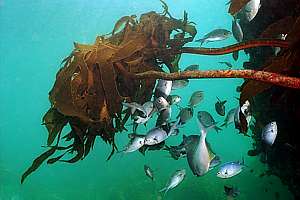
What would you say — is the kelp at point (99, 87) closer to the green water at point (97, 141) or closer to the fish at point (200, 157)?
the fish at point (200, 157)

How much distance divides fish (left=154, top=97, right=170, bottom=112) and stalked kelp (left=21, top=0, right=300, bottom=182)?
0.26 metres

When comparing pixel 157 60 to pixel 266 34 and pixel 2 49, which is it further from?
pixel 2 49

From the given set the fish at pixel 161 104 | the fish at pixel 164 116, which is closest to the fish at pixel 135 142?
the fish at pixel 164 116

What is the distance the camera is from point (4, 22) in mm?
40812

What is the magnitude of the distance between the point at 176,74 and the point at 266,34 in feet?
3.31

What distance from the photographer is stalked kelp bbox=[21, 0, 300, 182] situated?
2.95m

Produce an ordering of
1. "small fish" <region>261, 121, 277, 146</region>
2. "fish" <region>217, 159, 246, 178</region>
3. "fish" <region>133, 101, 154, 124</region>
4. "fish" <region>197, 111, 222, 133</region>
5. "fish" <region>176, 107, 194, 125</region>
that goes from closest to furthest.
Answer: "fish" <region>133, 101, 154, 124</region>, "small fish" <region>261, 121, 277, 146</region>, "fish" <region>176, 107, 194, 125</region>, "fish" <region>197, 111, 222, 133</region>, "fish" <region>217, 159, 246, 178</region>

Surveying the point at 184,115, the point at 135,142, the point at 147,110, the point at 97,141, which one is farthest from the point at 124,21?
the point at 97,141

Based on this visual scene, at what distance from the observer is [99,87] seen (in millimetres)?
3033

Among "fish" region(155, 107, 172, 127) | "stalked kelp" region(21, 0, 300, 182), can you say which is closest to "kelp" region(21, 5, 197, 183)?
"stalked kelp" region(21, 0, 300, 182)

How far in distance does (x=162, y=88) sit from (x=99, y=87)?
109 cm

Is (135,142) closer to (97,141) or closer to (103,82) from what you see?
(103,82)

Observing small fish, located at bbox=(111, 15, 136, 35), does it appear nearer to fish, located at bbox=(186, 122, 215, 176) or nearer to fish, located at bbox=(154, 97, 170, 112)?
fish, located at bbox=(154, 97, 170, 112)

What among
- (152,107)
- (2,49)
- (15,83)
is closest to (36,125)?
(15,83)
